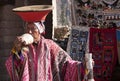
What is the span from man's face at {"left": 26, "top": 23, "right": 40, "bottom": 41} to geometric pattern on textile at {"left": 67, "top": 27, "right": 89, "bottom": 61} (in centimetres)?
254

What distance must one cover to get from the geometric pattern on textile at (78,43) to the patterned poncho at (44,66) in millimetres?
2157

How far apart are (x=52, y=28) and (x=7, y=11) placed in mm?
836

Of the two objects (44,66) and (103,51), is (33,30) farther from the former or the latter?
(103,51)

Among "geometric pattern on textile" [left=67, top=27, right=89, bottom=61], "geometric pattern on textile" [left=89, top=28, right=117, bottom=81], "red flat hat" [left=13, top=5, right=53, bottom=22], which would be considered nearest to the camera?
"red flat hat" [left=13, top=5, right=53, bottom=22]

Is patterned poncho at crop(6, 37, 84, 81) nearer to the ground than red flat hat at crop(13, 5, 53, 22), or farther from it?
nearer to the ground

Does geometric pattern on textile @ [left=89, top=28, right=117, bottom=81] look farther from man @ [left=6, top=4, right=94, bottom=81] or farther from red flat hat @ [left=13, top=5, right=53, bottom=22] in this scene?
red flat hat @ [left=13, top=5, right=53, bottom=22]

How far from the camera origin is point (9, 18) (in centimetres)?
695

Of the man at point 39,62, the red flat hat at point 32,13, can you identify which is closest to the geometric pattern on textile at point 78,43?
the man at point 39,62

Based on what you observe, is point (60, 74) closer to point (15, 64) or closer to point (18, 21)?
point (15, 64)

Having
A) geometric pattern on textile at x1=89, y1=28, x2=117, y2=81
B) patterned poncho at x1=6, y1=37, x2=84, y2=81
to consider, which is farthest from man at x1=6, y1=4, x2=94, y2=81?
geometric pattern on textile at x1=89, y1=28, x2=117, y2=81

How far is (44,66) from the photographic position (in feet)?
15.0

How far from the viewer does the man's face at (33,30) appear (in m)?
4.40

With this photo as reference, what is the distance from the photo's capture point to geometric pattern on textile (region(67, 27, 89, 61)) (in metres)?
6.91

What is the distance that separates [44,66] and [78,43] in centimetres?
244
